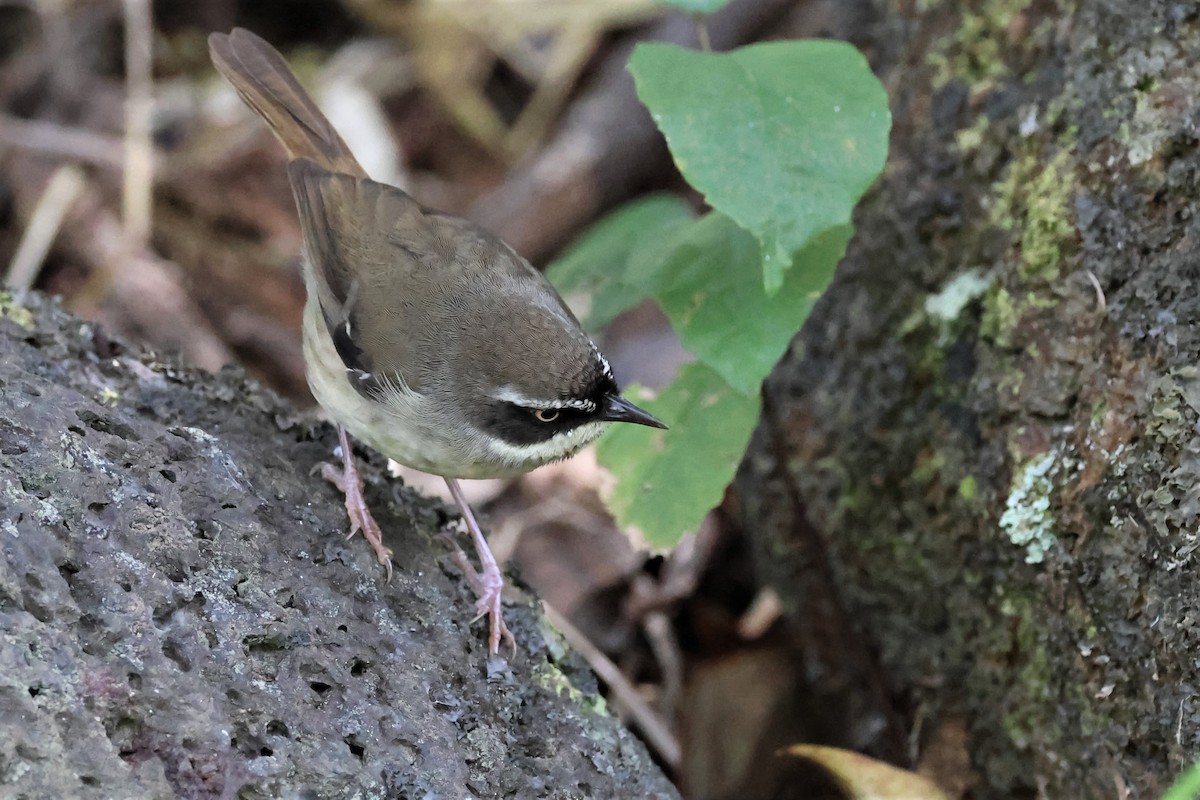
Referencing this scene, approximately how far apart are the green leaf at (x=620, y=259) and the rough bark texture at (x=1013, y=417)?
80 cm

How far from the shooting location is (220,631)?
2.45m

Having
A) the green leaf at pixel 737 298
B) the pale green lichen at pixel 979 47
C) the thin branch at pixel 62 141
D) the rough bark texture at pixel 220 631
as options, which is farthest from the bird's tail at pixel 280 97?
the thin branch at pixel 62 141

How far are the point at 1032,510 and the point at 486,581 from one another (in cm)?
158

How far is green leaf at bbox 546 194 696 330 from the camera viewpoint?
11.0ft

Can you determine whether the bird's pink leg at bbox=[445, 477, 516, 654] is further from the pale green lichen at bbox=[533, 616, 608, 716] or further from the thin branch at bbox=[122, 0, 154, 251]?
the thin branch at bbox=[122, 0, 154, 251]

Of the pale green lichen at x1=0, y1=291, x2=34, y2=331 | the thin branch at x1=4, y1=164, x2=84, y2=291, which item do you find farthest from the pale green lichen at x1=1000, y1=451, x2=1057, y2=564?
the thin branch at x1=4, y1=164, x2=84, y2=291

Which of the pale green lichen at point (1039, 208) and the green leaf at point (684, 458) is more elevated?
the pale green lichen at point (1039, 208)

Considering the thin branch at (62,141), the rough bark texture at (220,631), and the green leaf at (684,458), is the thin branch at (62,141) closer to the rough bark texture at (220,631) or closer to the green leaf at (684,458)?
the rough bark texture at (220,631)

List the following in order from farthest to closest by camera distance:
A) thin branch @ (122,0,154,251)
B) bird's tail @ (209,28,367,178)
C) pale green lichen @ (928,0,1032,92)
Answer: thin branch @ (122,0,154,251) < bird's tail @ (209,28,367,178) < pale green lichen @ (928,0,1032,92)

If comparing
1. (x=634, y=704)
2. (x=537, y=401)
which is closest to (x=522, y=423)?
(x=537, y=401)

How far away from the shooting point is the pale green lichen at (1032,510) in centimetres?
308

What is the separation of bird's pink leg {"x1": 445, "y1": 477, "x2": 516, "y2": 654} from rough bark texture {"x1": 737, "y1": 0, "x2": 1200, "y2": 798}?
116 centimetres

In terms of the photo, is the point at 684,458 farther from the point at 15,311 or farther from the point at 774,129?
the point at 15,311

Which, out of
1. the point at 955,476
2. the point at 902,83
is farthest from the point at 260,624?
the point at 902,83
